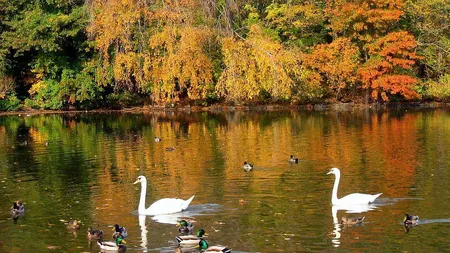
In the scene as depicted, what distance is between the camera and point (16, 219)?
21047 mm

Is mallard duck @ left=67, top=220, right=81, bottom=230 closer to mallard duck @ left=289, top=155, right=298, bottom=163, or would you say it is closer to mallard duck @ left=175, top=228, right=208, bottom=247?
Result: mallard duck @ left=175, top=228, right=208, bottom=247

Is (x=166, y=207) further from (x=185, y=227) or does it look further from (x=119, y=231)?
(x=119, y=231)

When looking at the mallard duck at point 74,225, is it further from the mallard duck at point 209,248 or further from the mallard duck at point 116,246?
the mallard duck at point 209,248

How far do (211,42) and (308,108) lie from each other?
8.74 m

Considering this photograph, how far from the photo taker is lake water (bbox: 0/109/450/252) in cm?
1836

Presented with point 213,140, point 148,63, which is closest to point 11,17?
point 148,63

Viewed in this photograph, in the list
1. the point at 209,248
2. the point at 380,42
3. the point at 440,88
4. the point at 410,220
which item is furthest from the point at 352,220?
the point at 440,88

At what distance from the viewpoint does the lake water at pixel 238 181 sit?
18.4 metres

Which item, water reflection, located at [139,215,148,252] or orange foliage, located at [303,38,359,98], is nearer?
water reflection, located at [139,215,148,252]

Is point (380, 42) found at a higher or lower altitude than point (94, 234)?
higher

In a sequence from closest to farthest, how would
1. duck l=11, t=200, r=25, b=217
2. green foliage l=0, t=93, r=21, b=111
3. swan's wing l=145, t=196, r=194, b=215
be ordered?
1. swan's wing l=145, t=196, r=194, b=215
2. duck l=11, t=200, r=25, b=217
3. green foliage l=0, t=93, r=21, b=111

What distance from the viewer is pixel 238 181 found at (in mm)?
25844

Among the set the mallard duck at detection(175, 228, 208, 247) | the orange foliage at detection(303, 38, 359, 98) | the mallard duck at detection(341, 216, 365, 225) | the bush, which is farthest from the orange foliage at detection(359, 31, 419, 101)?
the mallard duck at detection(175, 228, 208, 247)

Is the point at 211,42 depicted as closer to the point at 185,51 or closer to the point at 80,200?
the point at 185,51
